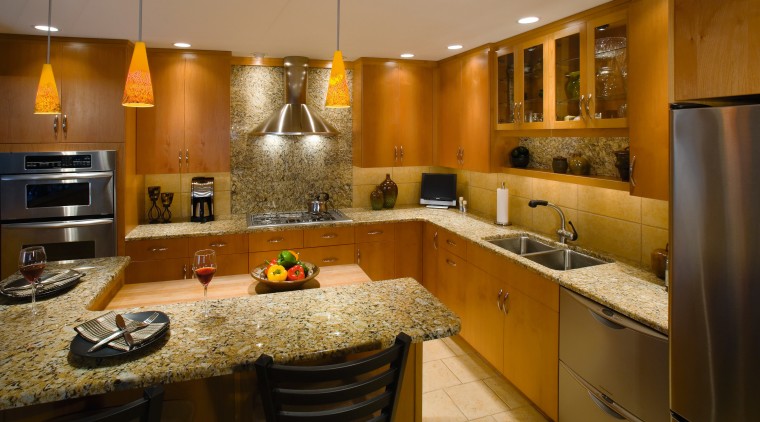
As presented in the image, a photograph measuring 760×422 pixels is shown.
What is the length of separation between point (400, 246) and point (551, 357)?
76.6 inches

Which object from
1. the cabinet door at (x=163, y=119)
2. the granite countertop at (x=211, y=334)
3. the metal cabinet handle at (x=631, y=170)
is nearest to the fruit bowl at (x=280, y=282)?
the granite countertop at (x=211, y=334)

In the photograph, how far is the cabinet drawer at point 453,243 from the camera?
11.7 feet

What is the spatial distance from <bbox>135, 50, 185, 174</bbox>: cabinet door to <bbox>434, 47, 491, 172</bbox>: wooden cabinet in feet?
7.68

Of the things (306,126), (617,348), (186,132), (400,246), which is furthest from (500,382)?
(186,132)

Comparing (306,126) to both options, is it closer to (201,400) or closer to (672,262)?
(201,400)

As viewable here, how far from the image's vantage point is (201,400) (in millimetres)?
1577

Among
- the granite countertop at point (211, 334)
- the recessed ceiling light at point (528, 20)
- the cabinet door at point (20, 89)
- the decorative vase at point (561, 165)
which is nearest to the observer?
the granite countertop at point (211, 334)

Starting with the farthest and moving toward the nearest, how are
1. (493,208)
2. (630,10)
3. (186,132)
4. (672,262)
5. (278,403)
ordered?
1. (493,208)
2. (186,132)
3. (630,10)
4. (672,262)
5. (278,403)

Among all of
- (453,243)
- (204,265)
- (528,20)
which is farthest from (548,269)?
(204,265)

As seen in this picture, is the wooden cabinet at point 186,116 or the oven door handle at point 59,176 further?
the wooden cabinet at point 186,116

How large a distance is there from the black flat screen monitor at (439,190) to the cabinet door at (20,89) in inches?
128

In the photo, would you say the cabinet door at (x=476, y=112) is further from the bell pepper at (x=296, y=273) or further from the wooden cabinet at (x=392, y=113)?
the bell pepper at (x=296, y=273)

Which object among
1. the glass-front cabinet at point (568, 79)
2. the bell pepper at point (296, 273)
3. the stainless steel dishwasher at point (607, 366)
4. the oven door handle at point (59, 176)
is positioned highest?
the glass-front cabinet at point (568, 79)

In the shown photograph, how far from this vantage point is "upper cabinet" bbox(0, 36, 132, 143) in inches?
128
